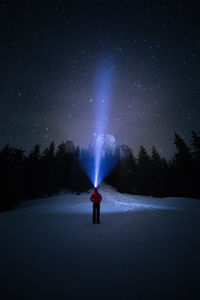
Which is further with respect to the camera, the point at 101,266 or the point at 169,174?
the point at 169,174

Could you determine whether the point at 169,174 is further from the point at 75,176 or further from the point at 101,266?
the point at 101,266

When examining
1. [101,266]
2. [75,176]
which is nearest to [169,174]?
[75,176]

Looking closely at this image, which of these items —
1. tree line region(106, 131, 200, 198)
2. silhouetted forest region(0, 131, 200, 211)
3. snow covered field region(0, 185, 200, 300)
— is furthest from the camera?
tree line region(106, 131, 200, 198)

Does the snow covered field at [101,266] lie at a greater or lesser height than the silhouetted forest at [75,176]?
lesser

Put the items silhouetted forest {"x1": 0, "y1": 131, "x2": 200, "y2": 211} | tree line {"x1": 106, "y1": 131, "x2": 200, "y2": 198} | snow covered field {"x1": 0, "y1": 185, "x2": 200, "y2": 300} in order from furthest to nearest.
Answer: tree line {"x1": 106, "y1": 131, "x2": 200, "y2": 198}, silhouetted forest {"x1": 0, "y1": 131, "x2": 200, "y2": 211}, snow covered field {"x1": 0, "y1": 185, "x2": 200, "y2": 300}

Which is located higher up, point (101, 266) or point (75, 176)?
point (75, 176)

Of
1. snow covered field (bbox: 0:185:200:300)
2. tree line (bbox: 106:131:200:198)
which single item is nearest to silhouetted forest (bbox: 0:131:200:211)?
tree line (bbox: 106:131:200:198)

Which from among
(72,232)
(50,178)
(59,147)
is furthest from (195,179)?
(59,147)

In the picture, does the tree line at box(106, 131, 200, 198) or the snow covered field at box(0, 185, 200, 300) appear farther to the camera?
the tree line at box(106, 131, 200, 198)

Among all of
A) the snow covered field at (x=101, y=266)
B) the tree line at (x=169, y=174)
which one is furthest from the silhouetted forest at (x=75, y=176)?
the snow covered field at (x=101, y=266)

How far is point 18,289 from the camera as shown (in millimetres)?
2342

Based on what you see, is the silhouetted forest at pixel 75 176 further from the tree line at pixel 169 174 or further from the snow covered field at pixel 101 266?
the snow covered field at pixel 101 266

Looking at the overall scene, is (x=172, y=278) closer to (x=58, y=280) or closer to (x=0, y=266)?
(x=58, y=280)

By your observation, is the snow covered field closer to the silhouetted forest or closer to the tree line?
the silhouetted forest
